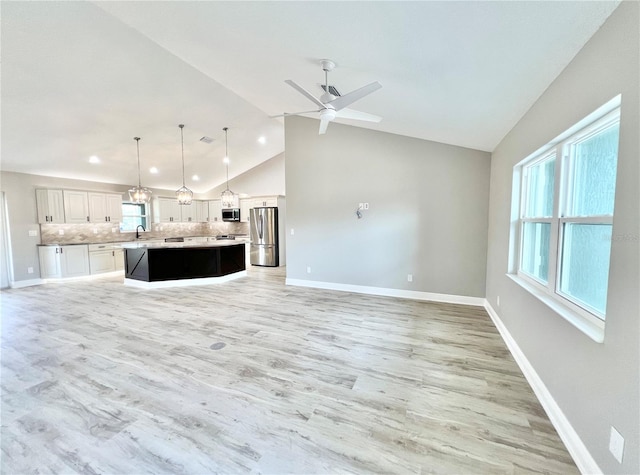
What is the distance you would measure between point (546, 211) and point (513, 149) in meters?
0.91

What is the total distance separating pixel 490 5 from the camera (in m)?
1.45

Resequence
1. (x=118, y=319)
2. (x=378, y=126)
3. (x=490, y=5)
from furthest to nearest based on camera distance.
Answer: (x=378, y=126)
(x=118, y=319)
(x=490, y=5)

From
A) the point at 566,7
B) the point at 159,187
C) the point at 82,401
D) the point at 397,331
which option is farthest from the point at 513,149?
the point at 159,187

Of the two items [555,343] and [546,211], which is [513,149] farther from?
[555,343]

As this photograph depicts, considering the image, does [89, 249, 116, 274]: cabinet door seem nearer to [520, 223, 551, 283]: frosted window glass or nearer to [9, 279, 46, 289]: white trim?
[9, 279, 46, 289]: white trim

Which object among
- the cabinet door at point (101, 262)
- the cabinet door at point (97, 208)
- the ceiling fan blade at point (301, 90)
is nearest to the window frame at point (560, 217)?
the ceiling fan blade at point (301, 90)

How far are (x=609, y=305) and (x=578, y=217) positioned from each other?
0.72 m

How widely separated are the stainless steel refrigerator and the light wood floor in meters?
4.33

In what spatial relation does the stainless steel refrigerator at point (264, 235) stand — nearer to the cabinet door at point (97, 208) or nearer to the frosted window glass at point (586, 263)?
the cabinet door at point (97, 208)

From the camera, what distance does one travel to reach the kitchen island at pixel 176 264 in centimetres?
576

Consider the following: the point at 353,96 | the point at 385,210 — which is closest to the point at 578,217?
the point at 353,96

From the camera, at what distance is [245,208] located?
354 inches

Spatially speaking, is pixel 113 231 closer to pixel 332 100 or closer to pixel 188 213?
pixel 188 213

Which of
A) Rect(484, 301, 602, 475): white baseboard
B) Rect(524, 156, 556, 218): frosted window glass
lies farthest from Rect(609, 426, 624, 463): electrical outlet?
Rect(524, 156, 556, 218): frosted window glass
